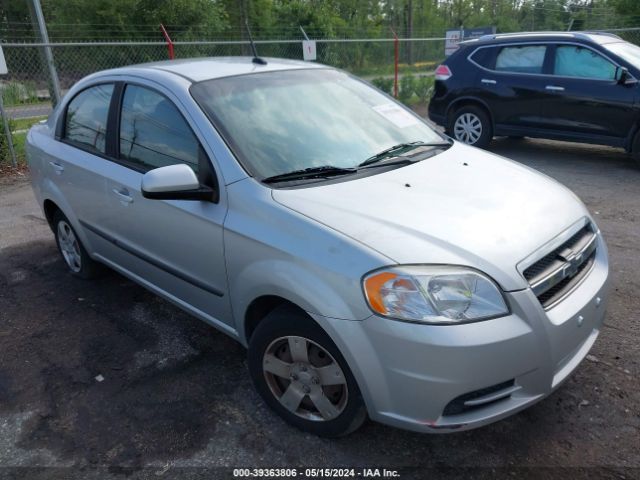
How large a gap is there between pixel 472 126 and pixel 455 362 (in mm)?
6941

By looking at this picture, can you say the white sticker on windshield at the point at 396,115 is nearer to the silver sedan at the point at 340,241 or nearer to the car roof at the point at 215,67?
the silver sedan at the point at 340,241

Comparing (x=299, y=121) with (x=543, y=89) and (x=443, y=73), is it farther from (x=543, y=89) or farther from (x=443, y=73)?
(x=443, y=73)

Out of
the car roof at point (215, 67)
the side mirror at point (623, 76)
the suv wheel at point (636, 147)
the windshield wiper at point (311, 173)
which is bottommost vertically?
the suv wheel at point (636, 147)

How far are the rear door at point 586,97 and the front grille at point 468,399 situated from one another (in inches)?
239

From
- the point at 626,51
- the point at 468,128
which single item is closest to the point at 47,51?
the point at 468,128

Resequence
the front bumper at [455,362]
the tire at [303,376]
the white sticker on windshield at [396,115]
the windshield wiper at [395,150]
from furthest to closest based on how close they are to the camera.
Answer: the white sticker on windshield at [396,115] < the windshield wiper at [395,150] < the tire at [303,376] < the front bumper at [455,362]

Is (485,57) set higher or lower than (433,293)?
→ higher

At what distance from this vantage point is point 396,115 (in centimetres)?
354

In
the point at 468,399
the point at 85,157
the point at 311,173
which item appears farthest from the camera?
the point at 85,157

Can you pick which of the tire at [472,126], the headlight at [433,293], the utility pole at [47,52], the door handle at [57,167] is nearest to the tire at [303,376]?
the headlight at [433,293]

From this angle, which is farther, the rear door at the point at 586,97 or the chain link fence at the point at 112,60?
the chain link fence at the point at 112,60

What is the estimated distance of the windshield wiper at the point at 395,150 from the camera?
299 centimetres

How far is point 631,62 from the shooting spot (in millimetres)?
6938

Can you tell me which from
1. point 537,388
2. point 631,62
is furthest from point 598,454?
point 631,62
